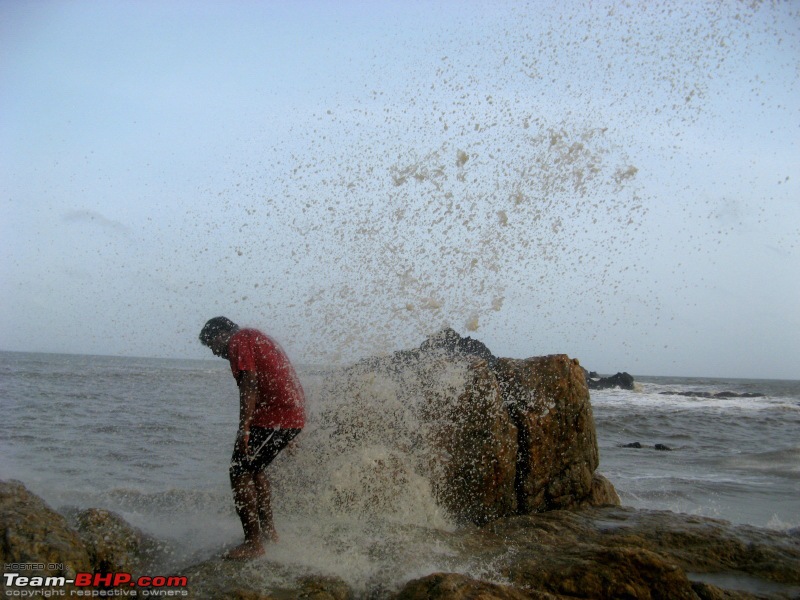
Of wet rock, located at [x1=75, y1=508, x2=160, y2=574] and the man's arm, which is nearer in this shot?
wet rock, located at [x1=75, y1=508, x2=160, y2=574]

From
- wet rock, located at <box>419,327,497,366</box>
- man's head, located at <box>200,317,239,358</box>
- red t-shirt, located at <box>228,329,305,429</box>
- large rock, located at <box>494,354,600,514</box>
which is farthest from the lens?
wet rock, located at <box>419,327,497,366</box>

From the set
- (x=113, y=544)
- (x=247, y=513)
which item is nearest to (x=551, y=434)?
(x=247, y=513)

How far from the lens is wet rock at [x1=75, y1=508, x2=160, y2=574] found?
3.34 metres

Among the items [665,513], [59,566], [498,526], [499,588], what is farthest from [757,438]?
[59,566]

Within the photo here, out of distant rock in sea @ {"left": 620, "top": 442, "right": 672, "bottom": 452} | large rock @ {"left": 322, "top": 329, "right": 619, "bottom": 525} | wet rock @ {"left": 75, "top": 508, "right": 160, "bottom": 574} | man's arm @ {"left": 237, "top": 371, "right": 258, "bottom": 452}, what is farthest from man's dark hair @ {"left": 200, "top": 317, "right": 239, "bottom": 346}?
distant rock in sea @ {"left": 620, "top": 442, "right": 672, "bottom": 452}

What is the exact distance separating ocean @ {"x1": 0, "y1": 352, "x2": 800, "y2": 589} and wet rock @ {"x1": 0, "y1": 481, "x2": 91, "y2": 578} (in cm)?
75

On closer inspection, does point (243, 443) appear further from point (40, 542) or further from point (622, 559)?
point (622, 559)

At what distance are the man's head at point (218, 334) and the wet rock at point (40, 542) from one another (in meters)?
1.32

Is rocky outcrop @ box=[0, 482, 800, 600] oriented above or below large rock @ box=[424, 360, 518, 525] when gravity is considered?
below

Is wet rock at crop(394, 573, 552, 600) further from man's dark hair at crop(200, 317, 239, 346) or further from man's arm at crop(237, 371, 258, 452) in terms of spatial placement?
man's dark hair at crop(200, 317, 239, 346)

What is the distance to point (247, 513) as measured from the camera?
3.75 meters

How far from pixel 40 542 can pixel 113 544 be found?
2.00ft

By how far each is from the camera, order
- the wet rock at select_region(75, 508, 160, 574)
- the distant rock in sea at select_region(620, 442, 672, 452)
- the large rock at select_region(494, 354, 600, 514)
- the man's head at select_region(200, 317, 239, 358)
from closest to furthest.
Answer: the wet rock at select_region(75, 508, 160, 574) → the man's head at select_region(200, 317, 239, 358) → the large rock at select_region(494, 354, 600, 514) → the distant rock in sea at select_region(620, 442, 672, 452)

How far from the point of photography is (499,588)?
9.55 feet
